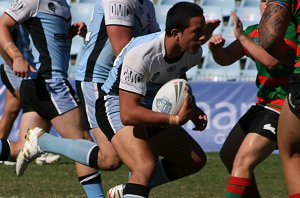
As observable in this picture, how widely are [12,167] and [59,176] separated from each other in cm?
121

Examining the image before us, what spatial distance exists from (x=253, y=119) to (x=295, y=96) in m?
1.92

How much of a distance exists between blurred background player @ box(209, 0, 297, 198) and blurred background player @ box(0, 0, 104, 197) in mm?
1420

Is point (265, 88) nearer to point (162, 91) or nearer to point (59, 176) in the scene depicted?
point (162, 91)

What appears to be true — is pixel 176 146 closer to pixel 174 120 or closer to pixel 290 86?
pixel 174 120

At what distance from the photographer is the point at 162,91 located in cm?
645

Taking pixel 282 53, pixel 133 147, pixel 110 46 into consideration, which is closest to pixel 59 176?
pixel 110 46

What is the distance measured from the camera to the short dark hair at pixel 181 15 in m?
6.34

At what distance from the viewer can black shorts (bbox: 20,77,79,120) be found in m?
7.98

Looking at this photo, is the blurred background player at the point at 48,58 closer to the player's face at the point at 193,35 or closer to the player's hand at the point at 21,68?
the player's hand at the point at 21,68

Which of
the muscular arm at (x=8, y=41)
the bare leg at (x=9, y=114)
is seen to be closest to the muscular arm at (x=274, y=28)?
the muscular arm at (x=8, y=41)

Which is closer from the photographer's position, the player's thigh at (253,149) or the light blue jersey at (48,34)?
the player's thigh at (253,149)

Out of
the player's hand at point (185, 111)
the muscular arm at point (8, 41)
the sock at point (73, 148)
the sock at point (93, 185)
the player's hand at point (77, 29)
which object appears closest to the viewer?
the player's hand at point (185, 111)

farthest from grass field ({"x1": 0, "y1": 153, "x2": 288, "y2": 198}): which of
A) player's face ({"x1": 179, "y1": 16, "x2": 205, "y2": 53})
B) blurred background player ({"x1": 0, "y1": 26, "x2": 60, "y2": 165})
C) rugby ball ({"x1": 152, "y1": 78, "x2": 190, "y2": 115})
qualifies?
player's face ({"x1": 179, "y1": 16, "x2": 205, "y2": 53})

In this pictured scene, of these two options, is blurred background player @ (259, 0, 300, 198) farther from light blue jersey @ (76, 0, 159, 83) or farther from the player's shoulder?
light blue jersey @ (76, 0, 159, 83)
